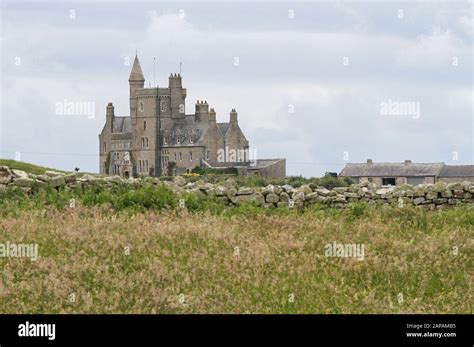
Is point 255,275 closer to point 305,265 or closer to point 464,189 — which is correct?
point 305,265

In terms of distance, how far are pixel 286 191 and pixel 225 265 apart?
400 inches

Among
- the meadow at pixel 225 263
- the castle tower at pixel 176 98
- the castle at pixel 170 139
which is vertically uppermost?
the castle tower at pixel 176 98

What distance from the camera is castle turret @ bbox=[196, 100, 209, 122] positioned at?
185m

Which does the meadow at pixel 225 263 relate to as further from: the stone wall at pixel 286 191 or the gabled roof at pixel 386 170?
the gabled roof at pixel 386 170

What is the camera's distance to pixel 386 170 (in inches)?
4232

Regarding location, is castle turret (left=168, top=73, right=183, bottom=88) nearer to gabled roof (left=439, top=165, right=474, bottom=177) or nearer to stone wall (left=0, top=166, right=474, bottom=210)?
gabled roof (left=439, top=165, right=474, bottom=177)

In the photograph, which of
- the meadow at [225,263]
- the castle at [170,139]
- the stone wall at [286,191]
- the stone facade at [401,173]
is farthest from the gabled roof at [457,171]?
the meadow at [225,263]

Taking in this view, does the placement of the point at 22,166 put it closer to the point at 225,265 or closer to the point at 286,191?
the point at 286,191

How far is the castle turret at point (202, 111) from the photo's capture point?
185250 mm

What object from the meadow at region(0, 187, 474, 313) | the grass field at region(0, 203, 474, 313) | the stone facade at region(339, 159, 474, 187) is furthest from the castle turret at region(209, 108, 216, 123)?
the grass field at region(0, 203, 474, 313)

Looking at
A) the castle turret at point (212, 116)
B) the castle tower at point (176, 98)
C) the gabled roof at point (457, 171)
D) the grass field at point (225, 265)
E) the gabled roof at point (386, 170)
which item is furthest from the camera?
the castle tower at point (176, 98)

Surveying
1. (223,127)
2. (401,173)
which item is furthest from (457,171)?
(223,127)

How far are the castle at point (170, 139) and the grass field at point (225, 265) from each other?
492ft
